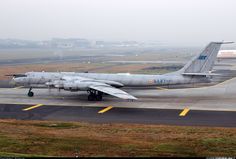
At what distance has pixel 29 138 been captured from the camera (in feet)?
57.9

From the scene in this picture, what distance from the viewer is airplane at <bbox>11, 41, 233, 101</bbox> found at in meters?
32.4

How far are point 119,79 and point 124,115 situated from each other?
9450 millimetres

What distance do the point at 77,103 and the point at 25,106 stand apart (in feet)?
15.4

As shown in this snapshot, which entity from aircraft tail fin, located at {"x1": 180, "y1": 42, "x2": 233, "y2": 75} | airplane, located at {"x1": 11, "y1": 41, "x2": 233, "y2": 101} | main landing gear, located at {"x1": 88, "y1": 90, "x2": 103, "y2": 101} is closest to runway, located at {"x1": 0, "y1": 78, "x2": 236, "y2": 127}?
main landing gear, located at {"x1": 88, "y1": 90, "x2": 103, "y2": 101}

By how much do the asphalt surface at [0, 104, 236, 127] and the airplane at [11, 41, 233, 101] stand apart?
3.43 metres

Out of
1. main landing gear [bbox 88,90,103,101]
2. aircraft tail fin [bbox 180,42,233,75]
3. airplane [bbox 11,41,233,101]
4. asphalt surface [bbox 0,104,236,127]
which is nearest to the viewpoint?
asphalt surface [bbox 0,104,236,127]

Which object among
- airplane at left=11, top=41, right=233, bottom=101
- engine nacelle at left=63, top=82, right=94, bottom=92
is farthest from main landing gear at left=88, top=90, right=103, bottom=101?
engine nacelle at left=63, top=82, right=94, bottom=92

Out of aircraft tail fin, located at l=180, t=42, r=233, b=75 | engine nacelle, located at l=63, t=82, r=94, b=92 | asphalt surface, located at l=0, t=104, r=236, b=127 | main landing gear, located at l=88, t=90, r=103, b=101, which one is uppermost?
aircraft tail fin, located at l=180, t=42, r=233, b=75

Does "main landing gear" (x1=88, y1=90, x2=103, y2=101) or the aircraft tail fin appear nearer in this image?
"main landing gear" (x1=88, y1=90, x2=103, y2=101)

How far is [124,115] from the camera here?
26.2 m

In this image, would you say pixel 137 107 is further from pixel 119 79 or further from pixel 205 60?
pixel 205 60

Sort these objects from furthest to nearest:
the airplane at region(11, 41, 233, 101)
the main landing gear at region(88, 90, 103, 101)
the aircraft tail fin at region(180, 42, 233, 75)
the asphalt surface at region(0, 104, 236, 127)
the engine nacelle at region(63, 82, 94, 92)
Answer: the aircraft tail fin at region(180, 42, 233, 75) < the main landing gear at region(88, 90, 103, 101) < the airplane at region(11, 41, 233, 101) < the engine nacelle at region(63, 82, 94, 92) < the asphalt surface at region(0, 104, 236, 127)

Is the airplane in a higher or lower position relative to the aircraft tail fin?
lower

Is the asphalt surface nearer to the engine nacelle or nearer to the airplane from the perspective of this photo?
the engine nacelle
